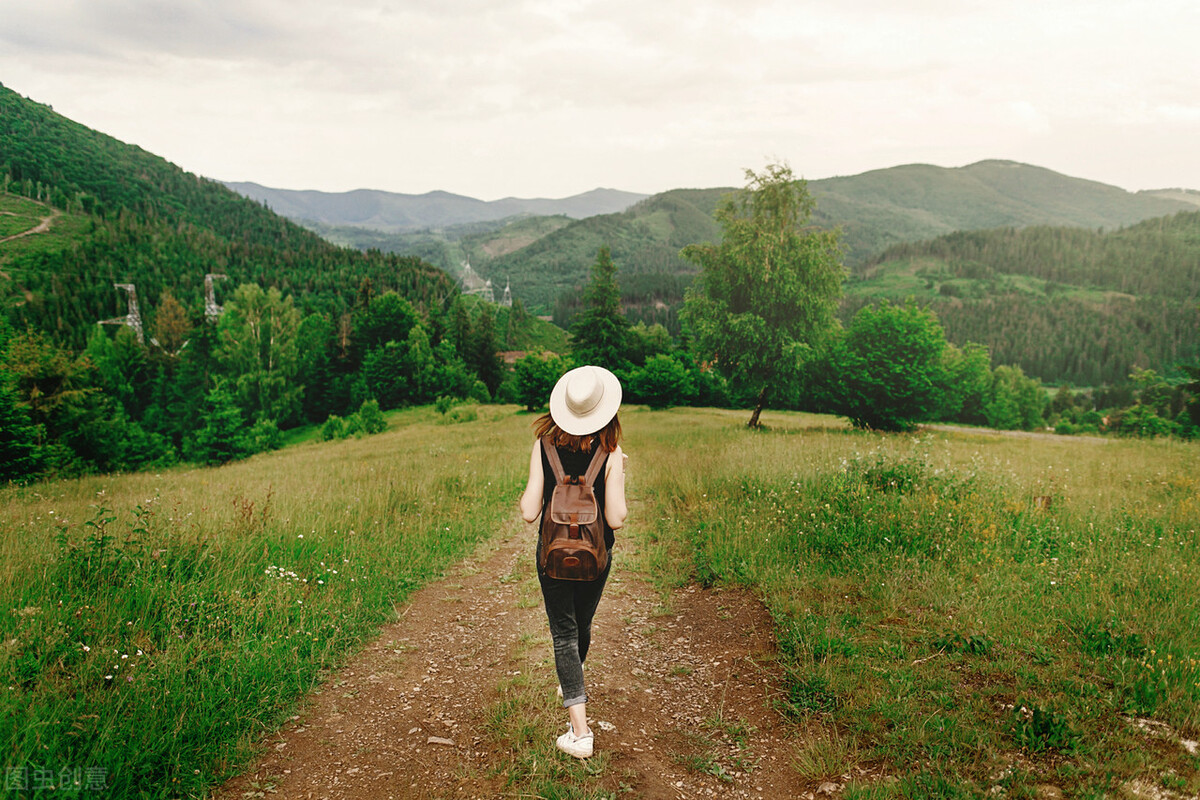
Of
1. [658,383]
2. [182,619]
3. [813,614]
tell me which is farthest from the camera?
[658,383]

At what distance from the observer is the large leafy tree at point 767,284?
24.9 m

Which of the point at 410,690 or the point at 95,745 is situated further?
the point at 410,690

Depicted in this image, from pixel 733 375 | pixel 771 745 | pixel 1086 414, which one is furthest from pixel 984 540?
pixel 1086 414

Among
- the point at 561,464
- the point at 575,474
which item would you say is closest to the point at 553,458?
the point at 561,464

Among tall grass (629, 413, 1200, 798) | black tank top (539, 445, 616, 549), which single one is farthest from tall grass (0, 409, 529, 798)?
tall grass (629, 413, 1200, 798)

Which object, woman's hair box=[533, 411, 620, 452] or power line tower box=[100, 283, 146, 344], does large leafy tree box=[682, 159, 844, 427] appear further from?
power line tower box=[100, 283, 146, 344]

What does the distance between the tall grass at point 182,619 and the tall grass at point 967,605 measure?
13.2ft

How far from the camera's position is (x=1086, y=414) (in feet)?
318

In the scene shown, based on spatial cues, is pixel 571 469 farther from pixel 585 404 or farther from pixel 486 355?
pixel 486 355

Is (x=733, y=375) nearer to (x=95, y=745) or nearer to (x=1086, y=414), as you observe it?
(x=95, y=745)

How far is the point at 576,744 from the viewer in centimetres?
406

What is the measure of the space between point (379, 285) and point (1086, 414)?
148 meters

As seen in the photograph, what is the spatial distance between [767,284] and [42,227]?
20480 cm

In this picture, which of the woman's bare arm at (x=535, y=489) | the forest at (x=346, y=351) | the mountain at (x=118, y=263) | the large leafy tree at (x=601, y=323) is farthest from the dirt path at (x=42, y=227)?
the woman's bare arm at (x=535, y=489)
